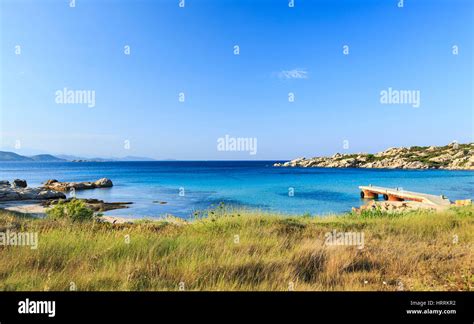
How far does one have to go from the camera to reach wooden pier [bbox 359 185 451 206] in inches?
993

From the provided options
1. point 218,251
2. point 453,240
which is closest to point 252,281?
point 218,251

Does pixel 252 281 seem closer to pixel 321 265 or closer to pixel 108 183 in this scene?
pixel 321 265

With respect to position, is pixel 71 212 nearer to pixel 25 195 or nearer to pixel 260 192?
pixel 25 195

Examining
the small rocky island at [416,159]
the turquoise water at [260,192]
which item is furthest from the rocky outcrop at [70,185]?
the small rocky island at [416,159]

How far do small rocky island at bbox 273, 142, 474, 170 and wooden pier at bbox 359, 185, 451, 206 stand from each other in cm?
7838

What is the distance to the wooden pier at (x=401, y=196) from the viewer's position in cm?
2522

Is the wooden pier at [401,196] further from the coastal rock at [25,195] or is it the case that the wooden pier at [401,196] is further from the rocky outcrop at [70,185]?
the rocky outcrop at [70,185]

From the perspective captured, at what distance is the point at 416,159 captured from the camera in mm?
122875

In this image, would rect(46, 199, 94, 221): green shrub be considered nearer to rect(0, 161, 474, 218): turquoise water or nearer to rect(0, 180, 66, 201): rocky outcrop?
rect(0, 161, 474, 218): turquoise water

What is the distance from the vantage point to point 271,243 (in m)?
5.84

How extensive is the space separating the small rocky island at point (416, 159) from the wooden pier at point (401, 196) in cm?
7838

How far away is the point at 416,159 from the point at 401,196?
10975 centimetres
